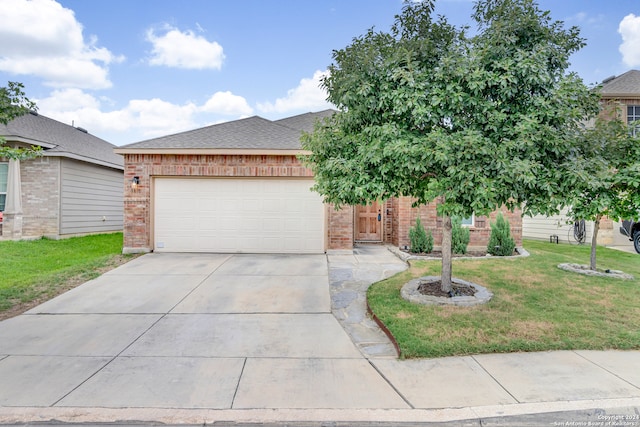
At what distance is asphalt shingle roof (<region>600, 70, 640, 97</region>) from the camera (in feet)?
38.1

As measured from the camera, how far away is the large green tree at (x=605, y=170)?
3.61 metres

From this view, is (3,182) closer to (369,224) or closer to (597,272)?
(369,224)

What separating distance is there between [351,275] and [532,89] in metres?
4.36

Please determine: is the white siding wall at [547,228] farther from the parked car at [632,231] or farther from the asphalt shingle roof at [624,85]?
the asphalt shingle roof at [624,85]

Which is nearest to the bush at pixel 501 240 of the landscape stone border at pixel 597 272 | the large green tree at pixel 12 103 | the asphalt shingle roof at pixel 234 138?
the landscape stone border at pixel 597 272

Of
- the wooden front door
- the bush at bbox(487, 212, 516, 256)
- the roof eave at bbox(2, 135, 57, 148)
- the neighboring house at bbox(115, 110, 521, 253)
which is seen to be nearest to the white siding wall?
the bush at bbox(487, 212, 516, 256)

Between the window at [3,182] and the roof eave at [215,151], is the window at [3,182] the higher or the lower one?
the lower one

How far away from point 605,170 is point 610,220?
10022 mm

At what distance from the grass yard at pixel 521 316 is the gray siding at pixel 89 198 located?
11.5m

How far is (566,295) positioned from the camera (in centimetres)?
507

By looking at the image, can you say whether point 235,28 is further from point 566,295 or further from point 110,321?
point 566,295

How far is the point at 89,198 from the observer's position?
12.2 m

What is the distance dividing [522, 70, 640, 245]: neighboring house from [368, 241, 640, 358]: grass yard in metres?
5.94

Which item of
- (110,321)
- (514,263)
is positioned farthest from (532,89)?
(110,321)
